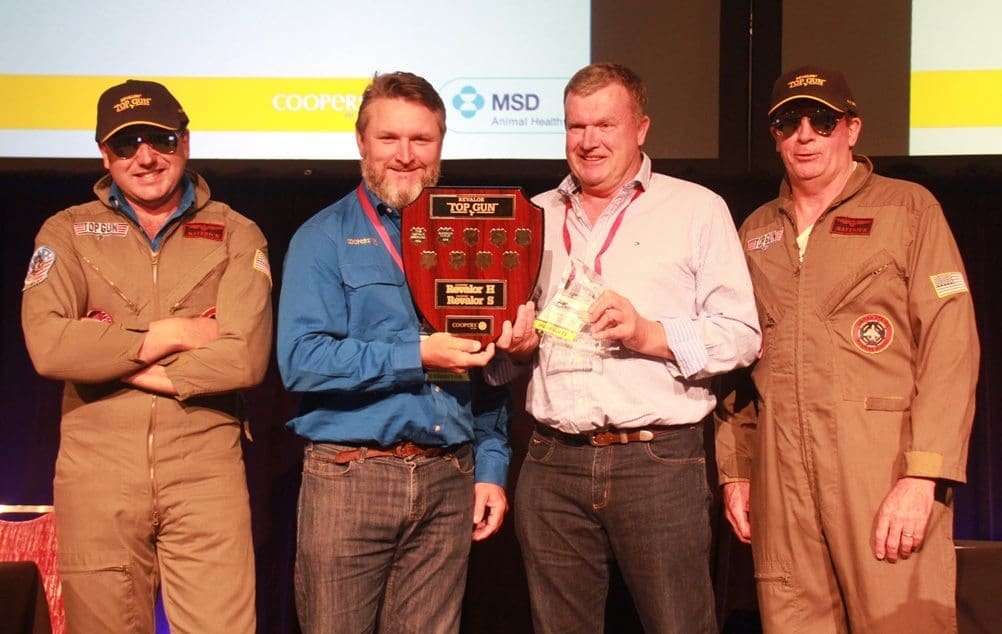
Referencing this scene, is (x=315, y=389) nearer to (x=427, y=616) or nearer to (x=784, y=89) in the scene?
(x=427, y=616)

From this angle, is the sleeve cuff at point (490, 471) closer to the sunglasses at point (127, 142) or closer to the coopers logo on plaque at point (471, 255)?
the coopers logo on plaque at point (471, 255)

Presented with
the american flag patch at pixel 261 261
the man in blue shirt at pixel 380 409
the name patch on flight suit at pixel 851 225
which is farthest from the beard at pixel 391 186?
the name patch on flight suit at pixel 851 225

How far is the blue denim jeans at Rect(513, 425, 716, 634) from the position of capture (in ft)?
8.36

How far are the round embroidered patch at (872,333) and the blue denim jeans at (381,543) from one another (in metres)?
1.07

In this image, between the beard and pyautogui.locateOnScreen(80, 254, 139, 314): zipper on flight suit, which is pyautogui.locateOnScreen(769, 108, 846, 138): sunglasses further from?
pyautogui.locateOnScreen(80, 254, 139, 314): zipper on flight suit

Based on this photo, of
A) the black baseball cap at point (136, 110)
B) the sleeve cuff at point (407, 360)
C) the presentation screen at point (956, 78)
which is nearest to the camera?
the sleeve cuff at point (407, 360)

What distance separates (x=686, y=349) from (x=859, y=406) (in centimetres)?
49

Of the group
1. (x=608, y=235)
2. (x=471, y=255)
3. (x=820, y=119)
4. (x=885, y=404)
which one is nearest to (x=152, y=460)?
(x=471, y=255)

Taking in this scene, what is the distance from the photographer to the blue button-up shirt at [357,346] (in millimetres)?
2461

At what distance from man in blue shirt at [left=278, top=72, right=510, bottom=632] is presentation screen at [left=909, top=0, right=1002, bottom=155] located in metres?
2.20

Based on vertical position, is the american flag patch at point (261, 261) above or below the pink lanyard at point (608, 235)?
below

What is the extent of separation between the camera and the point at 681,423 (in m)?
2.60

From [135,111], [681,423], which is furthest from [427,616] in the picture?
[135,111]

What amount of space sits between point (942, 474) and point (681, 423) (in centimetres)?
63
